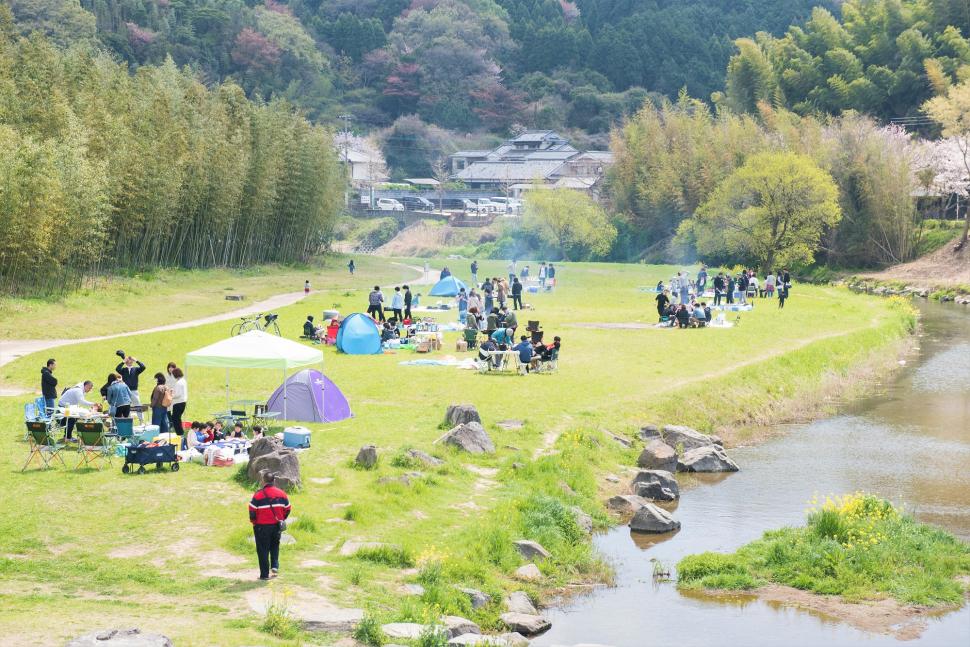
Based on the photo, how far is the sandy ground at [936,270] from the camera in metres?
65.1

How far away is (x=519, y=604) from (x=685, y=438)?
10.7 meters

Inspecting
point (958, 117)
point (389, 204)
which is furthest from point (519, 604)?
point (389, 204)

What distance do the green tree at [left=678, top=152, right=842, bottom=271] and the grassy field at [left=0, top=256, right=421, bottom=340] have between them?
19.9 m

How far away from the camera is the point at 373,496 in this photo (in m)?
18.2

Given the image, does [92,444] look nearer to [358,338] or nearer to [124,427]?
[124,427]

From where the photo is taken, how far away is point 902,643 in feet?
48.3

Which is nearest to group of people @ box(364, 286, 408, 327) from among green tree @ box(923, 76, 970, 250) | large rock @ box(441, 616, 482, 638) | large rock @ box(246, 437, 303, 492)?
large rock @ box(246, 437, 303, 492)

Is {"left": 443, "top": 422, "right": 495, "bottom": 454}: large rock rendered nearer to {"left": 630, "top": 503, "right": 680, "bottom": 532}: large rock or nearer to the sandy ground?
{"left": 630, "top": 503, "right": 680, "bottom": 532}: large rock

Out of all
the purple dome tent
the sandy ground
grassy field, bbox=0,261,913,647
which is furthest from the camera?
the sandy ground

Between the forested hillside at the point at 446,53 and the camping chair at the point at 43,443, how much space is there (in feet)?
349

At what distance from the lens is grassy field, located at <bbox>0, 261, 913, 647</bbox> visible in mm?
13969

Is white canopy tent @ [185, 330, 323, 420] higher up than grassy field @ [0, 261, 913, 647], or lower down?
higher up

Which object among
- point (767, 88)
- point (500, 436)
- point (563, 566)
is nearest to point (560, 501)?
point (563, 566)

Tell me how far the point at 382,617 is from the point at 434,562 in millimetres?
2081
